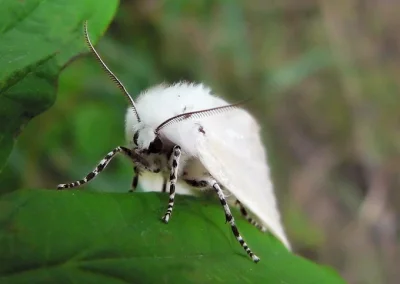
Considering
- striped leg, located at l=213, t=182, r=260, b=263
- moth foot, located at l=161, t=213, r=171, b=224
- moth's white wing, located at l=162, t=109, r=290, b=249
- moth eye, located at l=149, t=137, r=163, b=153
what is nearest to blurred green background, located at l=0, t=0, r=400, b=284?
moth's white wing, located at l=162, t=109, r=290, b=249

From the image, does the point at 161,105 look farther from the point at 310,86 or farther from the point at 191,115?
the point at 310,86

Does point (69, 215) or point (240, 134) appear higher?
point (240, 134)

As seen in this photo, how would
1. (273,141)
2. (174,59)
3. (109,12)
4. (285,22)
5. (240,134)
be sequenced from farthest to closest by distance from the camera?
(285,22), (273,141), (174,59), (240,134), (109,12)

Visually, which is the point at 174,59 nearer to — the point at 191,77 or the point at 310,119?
the point at 191,77

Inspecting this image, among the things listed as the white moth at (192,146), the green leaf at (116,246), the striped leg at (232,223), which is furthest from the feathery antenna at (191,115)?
the green leaf at (116,246)

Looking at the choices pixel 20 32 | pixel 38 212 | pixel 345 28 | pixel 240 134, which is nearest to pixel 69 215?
pixel 38 212

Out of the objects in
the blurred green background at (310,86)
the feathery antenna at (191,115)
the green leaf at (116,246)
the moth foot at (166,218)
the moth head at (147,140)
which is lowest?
the green leaf at (116,246)

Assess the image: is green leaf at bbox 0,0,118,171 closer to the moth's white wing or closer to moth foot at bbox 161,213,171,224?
moth foot at bbox 161,213,171,224

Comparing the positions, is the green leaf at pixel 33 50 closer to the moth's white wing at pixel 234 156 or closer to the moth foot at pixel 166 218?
the moth foot at pixel 166 218
